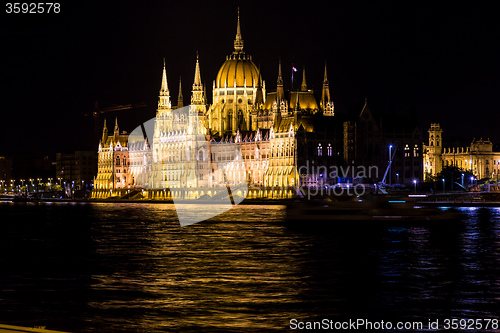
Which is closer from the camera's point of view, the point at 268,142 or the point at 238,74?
the point at 268,142

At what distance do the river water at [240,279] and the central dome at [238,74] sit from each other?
420 feet

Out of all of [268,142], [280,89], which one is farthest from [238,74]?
[268,142]

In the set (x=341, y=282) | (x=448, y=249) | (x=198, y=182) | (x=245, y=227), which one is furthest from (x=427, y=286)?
(x=198, y=182)

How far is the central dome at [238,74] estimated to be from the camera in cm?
19238

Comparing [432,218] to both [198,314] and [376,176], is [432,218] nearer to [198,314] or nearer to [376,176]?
[198,314]

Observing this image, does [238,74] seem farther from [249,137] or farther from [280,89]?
[249,137]

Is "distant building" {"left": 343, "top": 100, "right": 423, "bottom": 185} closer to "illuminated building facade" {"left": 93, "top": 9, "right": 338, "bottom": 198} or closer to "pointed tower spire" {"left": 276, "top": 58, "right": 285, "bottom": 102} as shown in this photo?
"illuminated building facade" {"left": 93, "top": 9, "right": 338, "bottom": 198}

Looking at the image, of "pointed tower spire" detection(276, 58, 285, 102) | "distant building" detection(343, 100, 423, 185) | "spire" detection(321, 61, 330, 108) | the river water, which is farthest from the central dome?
the river water

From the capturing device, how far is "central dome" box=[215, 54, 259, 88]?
631 ft

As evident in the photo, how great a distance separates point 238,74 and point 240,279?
521ft

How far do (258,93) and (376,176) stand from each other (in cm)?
3930

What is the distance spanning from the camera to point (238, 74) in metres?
193

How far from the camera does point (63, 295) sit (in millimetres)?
31734

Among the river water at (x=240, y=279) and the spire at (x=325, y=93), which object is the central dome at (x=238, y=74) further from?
the river water at (x=240, y=279)
